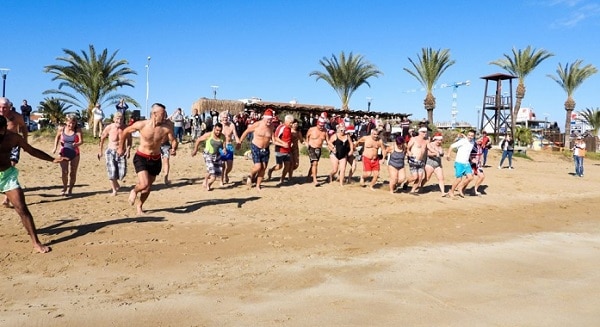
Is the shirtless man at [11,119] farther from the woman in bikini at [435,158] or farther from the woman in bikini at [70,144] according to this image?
the woman in bikini at [435,158]

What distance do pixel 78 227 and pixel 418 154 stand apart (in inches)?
284

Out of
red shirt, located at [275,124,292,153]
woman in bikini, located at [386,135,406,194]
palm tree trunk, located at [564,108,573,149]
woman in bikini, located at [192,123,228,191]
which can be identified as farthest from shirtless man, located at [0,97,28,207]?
palm tree trunk, located at [564,108,573,149]

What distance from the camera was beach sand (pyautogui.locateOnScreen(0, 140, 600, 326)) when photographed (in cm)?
399

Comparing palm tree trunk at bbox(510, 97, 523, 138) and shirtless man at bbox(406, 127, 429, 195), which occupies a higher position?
palm tree trunk at bbox(510, 97, 523, 138)

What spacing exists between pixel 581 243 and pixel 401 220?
2632mm

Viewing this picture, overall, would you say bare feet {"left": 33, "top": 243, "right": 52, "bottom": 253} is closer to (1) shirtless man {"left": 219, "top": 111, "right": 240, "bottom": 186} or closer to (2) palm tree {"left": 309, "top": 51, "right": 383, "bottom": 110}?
(1) shirtless man {"left": 219, "top": 111, "right": 240, "bottom": 186}

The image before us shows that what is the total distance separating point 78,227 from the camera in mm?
6621

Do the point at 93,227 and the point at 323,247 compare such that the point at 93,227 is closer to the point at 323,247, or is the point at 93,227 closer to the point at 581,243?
the point at 323,247

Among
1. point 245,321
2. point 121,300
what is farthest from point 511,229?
point 121,300

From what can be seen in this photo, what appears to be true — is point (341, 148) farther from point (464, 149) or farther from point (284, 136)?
point (464, 149)

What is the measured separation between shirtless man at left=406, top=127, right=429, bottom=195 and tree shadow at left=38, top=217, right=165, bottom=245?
5972 millimetres

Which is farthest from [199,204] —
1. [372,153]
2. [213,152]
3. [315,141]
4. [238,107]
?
[238,107]

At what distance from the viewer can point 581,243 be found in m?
7.11

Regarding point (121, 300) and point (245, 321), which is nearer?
point (245, 321)
